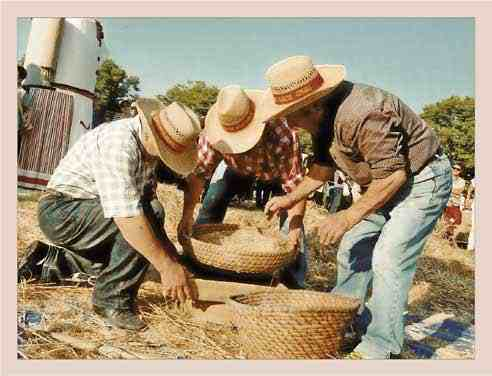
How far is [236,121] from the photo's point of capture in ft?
10.9

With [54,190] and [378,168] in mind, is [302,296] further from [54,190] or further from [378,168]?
[54,190]

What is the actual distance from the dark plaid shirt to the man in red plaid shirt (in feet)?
1.81

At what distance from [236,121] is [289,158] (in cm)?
65

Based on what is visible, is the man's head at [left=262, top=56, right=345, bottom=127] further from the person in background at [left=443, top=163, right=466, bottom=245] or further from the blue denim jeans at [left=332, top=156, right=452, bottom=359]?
the person in background at [left=443, top=163, right=466, bottom=245]

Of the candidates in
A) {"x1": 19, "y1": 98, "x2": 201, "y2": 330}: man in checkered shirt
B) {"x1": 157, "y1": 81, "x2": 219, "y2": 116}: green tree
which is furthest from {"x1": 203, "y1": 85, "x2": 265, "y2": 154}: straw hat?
{"x1": 157, "y1": 81, "x2": 219, "y2": 116}: green tree

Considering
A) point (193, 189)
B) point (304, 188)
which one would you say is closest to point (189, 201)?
point (193, 189)

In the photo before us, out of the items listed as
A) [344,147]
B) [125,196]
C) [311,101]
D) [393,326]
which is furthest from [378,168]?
[125,196]

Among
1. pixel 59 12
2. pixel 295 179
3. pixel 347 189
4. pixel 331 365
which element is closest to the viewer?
pixel 331 365

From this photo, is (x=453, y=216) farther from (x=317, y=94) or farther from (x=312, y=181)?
(x=317, y=94)

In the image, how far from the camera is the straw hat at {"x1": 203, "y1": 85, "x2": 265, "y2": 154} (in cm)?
328

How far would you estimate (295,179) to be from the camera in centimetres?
379

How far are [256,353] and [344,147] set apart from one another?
1219mm

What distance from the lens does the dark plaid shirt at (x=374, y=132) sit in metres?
2.60

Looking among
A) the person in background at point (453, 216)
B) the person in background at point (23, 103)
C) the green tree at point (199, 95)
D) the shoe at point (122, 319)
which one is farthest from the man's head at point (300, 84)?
the green tree at point (199, 95)
